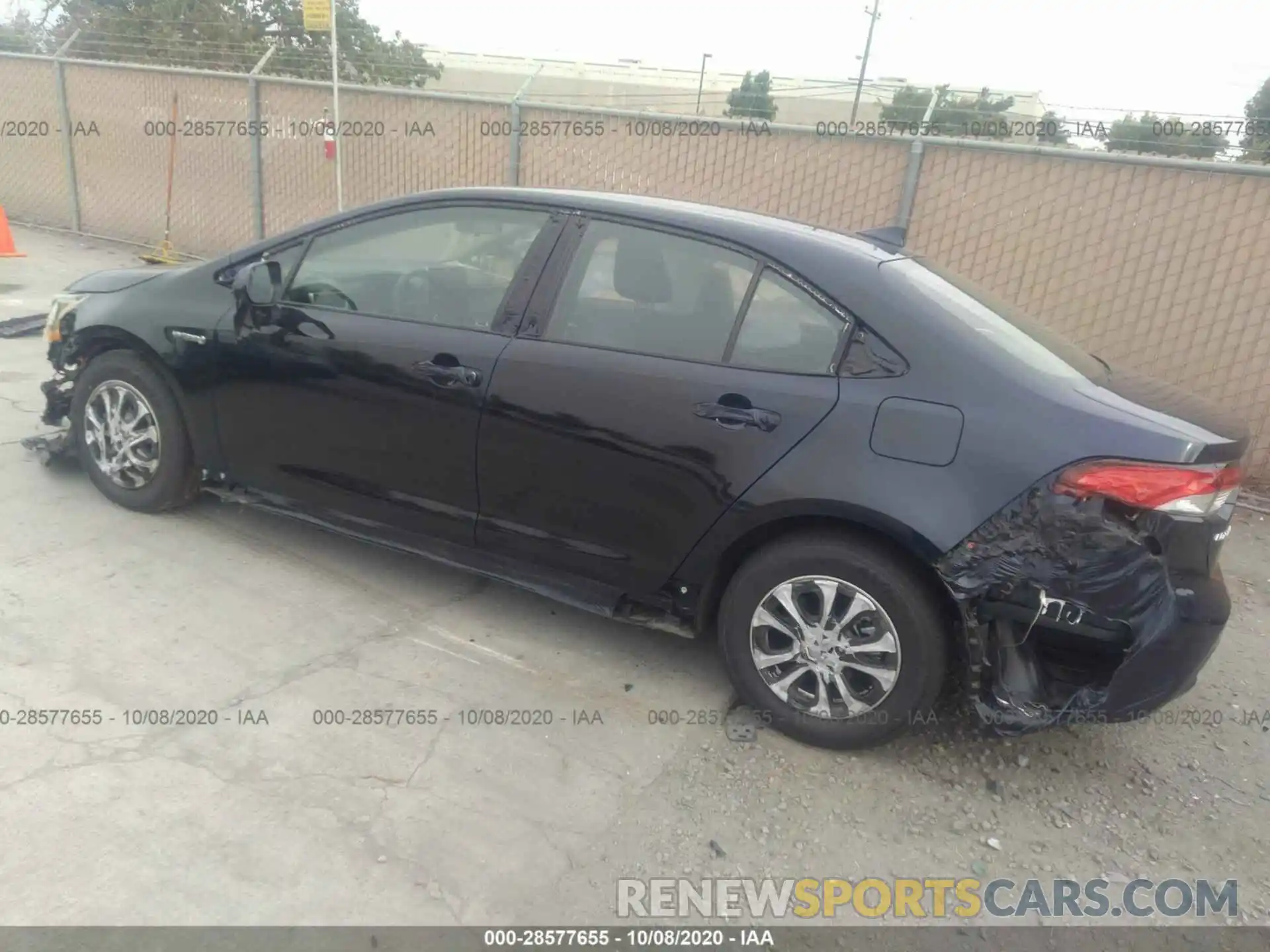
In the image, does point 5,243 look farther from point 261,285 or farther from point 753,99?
point 261,285

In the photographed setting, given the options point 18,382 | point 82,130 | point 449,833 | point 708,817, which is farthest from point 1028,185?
point 82,130

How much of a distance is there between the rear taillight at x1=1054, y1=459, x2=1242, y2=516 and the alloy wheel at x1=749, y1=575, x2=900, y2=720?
688 mm

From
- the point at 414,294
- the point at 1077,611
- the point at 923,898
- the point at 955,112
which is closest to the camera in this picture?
the point at 923,898

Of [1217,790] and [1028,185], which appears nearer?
[1217,790]

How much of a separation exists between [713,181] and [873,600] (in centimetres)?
588

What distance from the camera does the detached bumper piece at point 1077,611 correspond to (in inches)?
109

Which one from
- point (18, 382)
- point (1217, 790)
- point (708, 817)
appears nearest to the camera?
point (708, 817)

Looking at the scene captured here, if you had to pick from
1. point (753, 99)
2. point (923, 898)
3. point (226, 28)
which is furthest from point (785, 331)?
point (226, 28)

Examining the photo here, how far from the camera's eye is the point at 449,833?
2.68 m

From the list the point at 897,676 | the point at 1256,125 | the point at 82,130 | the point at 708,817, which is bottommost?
the point at 708,817

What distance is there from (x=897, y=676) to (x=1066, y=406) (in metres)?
0.97

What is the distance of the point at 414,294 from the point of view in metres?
3.74

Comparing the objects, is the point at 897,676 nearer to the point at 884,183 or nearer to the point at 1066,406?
the point at 1066,406

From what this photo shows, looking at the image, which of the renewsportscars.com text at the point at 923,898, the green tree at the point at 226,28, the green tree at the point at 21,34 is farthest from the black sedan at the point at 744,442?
the green tree at the point at 21,34
